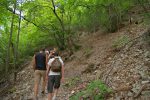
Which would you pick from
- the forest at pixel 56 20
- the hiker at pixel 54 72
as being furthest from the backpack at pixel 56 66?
the forest at pixel 56 20

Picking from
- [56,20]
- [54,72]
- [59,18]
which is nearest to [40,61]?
[54,72]

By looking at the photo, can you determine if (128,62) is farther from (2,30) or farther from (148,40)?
(2,30)

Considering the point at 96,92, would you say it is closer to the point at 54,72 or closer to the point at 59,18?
the point at 54,72

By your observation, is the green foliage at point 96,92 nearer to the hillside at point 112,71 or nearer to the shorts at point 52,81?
the hillside at point 112,71

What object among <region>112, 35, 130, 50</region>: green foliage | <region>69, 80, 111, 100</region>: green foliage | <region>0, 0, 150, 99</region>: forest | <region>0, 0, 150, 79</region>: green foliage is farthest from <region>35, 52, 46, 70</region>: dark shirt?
<region>0, 0, 150, 99</region>: forest

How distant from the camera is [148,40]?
11320mm

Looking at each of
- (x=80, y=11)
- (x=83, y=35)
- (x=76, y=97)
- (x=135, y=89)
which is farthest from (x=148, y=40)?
(x=83, y=35)

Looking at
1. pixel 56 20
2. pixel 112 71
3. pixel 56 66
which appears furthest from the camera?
pixel 56 20

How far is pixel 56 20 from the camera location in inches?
730

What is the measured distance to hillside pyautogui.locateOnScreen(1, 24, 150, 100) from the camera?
859 centimetres

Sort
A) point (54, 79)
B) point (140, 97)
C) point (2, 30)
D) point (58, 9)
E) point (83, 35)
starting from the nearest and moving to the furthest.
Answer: point (140, 97), point (54, 79), point (58, 9), point (2, 30), point (83, 35)

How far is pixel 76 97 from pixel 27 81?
25.1ft

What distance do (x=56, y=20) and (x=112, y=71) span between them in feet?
29.2

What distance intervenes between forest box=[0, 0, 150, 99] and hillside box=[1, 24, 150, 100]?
1.39 m
